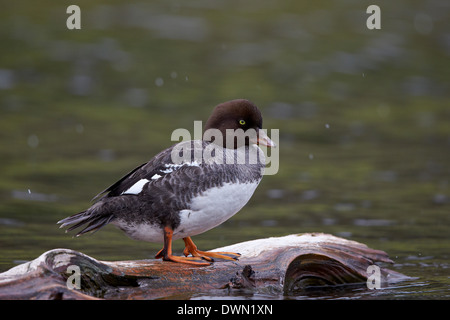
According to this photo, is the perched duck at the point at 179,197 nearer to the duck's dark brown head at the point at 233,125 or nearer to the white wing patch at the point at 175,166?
the white wing patch at the point at 175,166

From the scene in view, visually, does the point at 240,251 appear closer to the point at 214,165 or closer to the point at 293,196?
the point at 214,165

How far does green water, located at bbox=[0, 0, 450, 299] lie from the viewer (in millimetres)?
11945

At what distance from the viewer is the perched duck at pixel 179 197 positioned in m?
7.32

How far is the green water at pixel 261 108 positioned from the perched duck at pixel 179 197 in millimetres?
1661

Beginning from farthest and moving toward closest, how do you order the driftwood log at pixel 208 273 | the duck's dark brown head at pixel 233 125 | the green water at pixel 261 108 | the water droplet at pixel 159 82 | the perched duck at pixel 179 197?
the water droplet at pixel 159 82 < the green water at pixel 261 108 < the duck's dark brown head at pixel 233 125 < the perched duck at pixel 179 197 < the driftwood log at pixel 208 273

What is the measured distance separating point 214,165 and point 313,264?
1575mm

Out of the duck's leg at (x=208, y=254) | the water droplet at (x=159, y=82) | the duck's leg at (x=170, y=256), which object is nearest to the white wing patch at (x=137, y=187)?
the duck's leg at (x=170, y=256)

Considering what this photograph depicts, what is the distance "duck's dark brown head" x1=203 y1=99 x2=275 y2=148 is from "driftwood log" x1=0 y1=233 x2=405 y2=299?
117 cm

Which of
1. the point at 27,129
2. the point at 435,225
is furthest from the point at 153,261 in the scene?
the point at 27,129

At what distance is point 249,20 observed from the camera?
90.6ft

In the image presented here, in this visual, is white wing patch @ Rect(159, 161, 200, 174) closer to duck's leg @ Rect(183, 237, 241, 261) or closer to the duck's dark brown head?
the duck's dark brown head

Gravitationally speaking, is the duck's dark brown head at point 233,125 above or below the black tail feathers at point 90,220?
above

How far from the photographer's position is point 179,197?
7.31m

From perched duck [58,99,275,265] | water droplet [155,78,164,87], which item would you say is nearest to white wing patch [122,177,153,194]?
perched duck [58,99,275,265]
